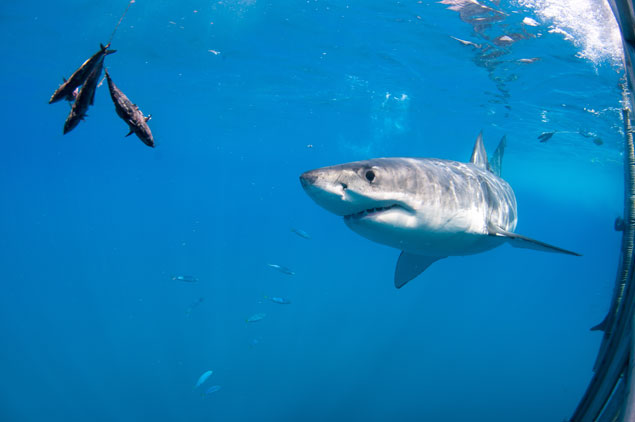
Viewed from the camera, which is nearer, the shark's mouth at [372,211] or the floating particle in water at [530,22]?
the shark's mouth at [372,211]

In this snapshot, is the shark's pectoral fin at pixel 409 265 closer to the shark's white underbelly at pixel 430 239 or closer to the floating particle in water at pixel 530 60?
the shark's white underbelly at pixel 430 239

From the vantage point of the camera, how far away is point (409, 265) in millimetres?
4621

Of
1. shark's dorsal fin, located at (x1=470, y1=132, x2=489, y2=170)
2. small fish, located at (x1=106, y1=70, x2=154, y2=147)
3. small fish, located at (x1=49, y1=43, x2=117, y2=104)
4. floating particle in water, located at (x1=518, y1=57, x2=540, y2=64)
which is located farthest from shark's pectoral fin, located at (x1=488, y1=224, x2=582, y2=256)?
floating particle in water, located at (x1=518, y1=57, x2=540, y2=64)

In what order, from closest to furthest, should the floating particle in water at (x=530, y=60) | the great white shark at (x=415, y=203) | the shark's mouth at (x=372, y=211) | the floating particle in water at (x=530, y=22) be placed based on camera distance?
the great white shark at (x=415, y=203) → the shark's mouth at (x=372, y=211) → the floating particle in water at (x=530, y=22) → the floating particle in water at (x=530, y=60)

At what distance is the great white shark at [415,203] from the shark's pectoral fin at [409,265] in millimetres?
874

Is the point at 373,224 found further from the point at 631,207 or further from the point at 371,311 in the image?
the point at 371,311

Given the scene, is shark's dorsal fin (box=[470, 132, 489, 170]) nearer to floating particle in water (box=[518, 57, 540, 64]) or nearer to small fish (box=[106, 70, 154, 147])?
small fish (box=[106, 70, 154, 147])

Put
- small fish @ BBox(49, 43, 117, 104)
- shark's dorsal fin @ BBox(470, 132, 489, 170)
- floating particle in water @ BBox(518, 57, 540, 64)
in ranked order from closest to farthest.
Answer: small fish @ BBox(49, 43, 117, 104) < shark's dorsal fin @ BBox(470, 132, 489, 170) < floating particle in water @ BBox(518, 57, 540, 64)

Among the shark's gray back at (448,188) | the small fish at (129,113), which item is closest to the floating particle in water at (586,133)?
the shark's gray back at (448,188)

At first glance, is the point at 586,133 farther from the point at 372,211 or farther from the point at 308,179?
the point at 308,179

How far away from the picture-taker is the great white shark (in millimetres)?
2369

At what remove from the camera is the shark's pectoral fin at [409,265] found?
14.8ft

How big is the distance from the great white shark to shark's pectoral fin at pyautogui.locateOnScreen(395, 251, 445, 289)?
2.87ft

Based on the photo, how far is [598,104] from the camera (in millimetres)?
16266
